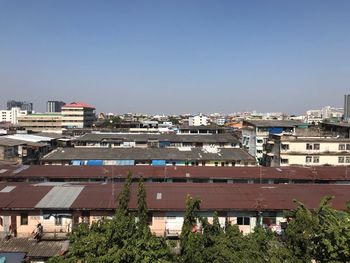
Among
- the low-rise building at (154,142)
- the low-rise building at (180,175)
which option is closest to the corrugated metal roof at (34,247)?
the low-rise building at (180,175)

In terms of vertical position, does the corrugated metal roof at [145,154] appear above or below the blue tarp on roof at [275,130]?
below

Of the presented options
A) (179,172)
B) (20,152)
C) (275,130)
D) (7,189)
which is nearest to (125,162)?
(179,172)

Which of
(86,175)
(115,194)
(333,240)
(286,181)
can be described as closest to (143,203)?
(115,194)

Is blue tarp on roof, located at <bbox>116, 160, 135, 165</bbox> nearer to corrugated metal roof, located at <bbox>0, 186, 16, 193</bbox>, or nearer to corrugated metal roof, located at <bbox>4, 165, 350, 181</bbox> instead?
corrugated metal roof, located at <bbox>4, 165, 350, 181</bbox>

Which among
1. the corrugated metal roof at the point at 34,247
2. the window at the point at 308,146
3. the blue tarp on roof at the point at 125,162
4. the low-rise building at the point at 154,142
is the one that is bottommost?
the corrugated metal roof at the point at 34,247

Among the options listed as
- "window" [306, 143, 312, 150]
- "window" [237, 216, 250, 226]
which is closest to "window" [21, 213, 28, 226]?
"window" [237, 216, 250, 226]

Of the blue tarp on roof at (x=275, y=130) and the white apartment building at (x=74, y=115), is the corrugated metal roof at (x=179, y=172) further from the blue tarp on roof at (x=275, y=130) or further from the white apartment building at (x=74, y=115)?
the white apartment building at (x=74, y=115)
